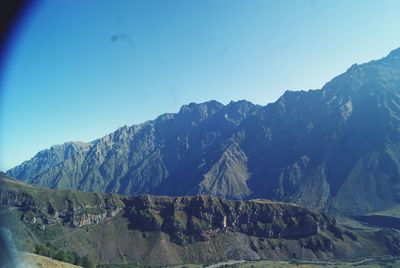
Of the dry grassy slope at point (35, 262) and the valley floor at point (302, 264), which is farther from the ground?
the dry grassy slope at point (35, 262)

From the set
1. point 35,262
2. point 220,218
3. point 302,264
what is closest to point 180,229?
point 220,218

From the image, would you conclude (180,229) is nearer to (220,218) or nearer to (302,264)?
(220,218)

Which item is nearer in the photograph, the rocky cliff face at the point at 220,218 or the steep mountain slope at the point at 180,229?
the steep mountain slope at the point at 180,229

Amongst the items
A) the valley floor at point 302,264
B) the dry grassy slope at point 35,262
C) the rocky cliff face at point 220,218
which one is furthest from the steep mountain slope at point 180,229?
the dry grassy slope at point 35,262

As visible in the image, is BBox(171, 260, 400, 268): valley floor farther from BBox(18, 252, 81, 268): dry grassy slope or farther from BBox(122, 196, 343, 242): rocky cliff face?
BBox(18, 252, 81, 268): dry grassy slope

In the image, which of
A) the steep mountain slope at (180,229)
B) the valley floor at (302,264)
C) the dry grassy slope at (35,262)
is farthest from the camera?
the steep mountain slope at (180,229)

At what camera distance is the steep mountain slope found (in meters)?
153

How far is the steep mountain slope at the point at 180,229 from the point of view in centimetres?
15300

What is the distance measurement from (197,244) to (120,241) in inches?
1034

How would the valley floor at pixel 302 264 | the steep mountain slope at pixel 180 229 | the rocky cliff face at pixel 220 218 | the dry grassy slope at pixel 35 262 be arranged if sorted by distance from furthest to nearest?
the rocky cliff face at pixel 220 218
the steep mountain slope at pixel 180 229
the valley floor at pixel 302 264
the dry grassy slope at pixel 35 262

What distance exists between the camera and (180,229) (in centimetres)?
16038

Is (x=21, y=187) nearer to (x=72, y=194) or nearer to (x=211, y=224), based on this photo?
(x=72, y=194)

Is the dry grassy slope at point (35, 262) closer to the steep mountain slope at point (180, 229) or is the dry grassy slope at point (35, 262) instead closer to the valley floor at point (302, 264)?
the valley floor at point (302, 264)

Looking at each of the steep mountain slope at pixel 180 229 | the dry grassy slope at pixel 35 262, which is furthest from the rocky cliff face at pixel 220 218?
the dry grassy slope at pixel 35 262
